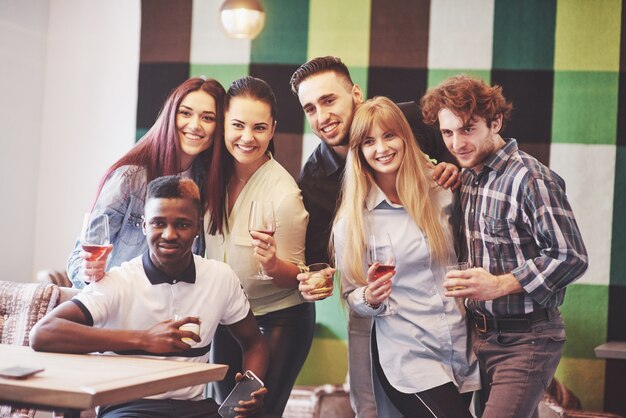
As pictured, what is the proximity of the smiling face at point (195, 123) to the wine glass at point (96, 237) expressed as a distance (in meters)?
0.61

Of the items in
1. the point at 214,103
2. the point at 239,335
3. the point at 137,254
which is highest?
the point at 214,103

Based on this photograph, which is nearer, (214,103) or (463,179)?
(463,179)

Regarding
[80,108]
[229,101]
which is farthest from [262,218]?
[80,108]

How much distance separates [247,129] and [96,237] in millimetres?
771

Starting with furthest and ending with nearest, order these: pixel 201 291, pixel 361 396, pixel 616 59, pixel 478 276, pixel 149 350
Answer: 1. pixel 616 59
2. pixel 361 396
3. pixel 201 291
4. pixel 478 276
5. pixel 149 350

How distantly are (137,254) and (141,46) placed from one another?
2.26 meters

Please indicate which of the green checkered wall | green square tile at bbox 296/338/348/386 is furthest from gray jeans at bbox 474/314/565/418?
green square tile at bbox 296/338/348/386

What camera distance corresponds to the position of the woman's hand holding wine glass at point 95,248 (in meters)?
2.64

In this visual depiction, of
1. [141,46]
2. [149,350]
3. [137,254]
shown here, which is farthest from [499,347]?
[141,46]

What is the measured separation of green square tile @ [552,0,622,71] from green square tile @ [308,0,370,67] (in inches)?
43.5

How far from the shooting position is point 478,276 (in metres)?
2.60

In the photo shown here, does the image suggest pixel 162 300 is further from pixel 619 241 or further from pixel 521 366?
pixel 619 241

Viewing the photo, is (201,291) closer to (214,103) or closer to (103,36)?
(214,103)

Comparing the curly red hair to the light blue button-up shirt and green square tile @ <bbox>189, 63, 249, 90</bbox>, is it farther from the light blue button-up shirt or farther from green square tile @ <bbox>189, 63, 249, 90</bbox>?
green square tile @ <bbox>189, 63, 249, 90</bbox>
